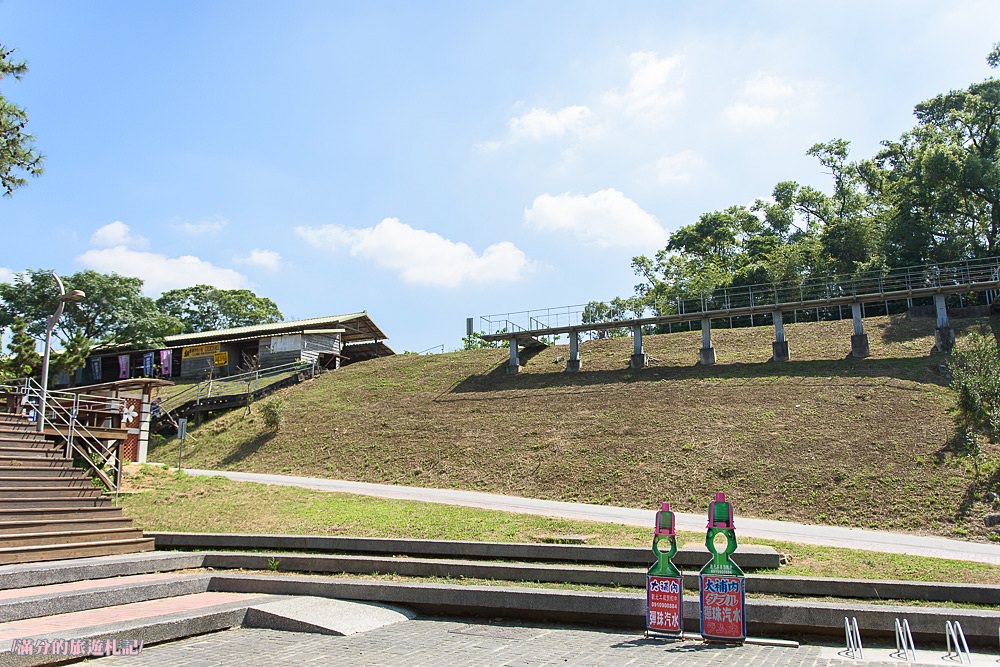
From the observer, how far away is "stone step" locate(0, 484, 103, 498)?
38.0ft

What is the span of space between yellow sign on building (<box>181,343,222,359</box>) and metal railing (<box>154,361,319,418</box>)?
14.0 feet

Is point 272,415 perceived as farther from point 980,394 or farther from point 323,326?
point 980,394

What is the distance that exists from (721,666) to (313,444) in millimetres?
24642

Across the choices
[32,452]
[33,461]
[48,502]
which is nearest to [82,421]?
[32,452]

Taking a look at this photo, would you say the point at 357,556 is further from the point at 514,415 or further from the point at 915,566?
the point at 514,415

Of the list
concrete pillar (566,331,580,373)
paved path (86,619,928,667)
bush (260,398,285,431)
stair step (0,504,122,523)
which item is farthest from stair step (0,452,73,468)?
concrete pillar (566,331,580,373)

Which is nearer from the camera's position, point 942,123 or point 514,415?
point 514,415

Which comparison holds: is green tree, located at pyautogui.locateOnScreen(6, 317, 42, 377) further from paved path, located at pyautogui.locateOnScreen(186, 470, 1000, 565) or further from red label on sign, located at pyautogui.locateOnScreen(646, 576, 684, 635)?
red label on sign, located at pyautogui.locateOnScreen(646, 576, 684, 635)

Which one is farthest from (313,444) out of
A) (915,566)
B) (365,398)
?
(915,566)

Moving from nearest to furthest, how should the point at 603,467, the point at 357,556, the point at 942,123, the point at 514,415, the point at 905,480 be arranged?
the point at 357,556, the point at 905,480, the point at 603,467, the point at 514,415, the point at 942,123

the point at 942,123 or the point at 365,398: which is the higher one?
the point at 942,123

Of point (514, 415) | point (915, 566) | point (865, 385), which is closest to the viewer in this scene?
point (915, 566)

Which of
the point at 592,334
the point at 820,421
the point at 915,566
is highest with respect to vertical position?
the point at 592,334

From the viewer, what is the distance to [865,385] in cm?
2461
